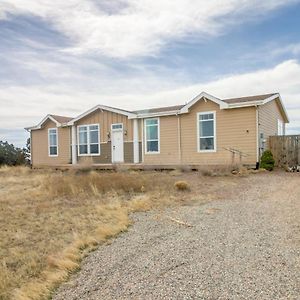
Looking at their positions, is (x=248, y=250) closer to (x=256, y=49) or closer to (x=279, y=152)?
(x=279, y=152)

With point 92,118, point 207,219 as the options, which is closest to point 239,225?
point 207,219

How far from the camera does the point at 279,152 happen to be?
52.1 ft

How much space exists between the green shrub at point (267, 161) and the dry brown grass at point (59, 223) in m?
5.50

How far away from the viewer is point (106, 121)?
20.1m

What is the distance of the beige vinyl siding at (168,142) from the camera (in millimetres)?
17703

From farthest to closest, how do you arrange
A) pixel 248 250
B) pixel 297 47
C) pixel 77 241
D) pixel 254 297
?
pixel 297 47 → pixel 77 241 → pixel 248 250 → pixel 254 297

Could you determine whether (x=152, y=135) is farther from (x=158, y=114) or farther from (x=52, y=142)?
(x=52, y=142)

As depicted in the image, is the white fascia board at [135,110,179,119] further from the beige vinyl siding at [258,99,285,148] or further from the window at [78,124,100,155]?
the beige vinyl siding at [258,99,285,148]

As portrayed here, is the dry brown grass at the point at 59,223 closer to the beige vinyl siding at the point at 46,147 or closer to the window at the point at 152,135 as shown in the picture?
the window at the point at 152,135

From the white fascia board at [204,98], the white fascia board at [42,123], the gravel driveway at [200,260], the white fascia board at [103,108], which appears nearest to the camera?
the gravel driveway at [200,260]

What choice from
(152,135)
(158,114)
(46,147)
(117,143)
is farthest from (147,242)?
(46,147)

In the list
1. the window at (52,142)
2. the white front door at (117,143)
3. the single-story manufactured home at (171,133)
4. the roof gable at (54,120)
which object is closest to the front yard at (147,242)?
the single-story manufactured home at (171,133)

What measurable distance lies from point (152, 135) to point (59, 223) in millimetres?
12324

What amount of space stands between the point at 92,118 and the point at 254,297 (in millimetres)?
18444
